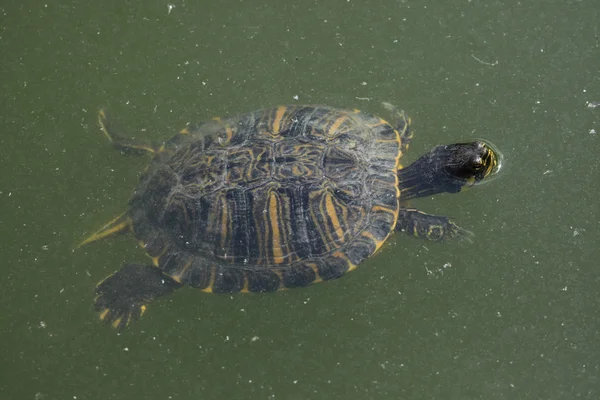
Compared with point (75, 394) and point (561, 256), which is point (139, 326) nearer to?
point (75, 394)

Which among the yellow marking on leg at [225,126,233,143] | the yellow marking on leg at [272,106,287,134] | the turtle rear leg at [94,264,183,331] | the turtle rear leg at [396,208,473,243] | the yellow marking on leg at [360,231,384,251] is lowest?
the turtle rear leg at [94,264,183,331]

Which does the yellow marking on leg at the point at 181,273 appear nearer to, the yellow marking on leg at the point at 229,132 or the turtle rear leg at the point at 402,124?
the yellow marking on leg at the point at 229,132

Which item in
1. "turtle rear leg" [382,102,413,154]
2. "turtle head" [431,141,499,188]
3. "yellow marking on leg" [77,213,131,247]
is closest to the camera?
"turtle head" [431,141,499,188]

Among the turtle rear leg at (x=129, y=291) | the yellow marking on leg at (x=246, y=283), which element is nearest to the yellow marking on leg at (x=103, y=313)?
the turtle rear leg at (x=129, y=291)

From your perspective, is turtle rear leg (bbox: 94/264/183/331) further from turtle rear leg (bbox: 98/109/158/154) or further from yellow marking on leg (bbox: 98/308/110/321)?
turtle rear leg (bbox: 98/109/158/154)

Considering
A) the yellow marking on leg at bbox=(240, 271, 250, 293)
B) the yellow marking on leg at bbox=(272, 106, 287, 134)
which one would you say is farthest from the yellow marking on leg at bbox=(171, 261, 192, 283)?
the yellow marking on leg at bbox=(272, 106, 287, 134)
